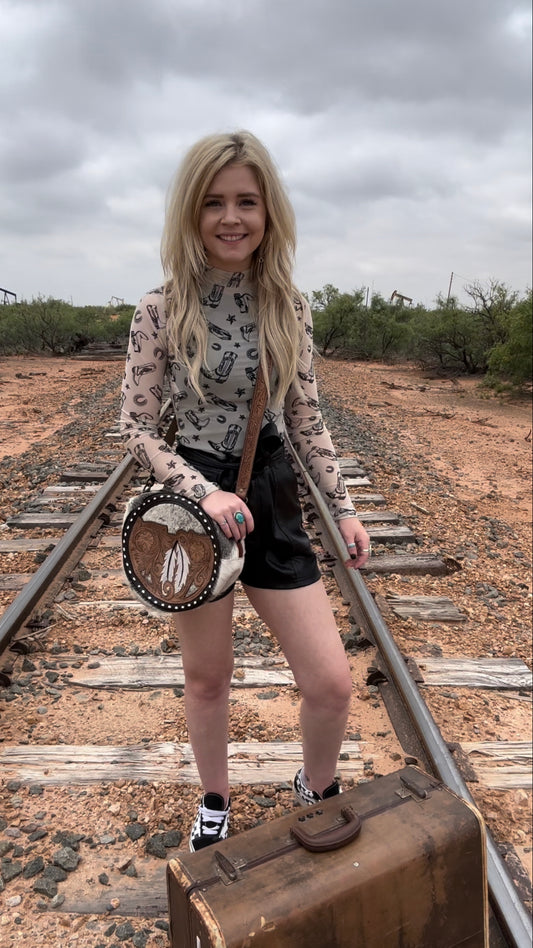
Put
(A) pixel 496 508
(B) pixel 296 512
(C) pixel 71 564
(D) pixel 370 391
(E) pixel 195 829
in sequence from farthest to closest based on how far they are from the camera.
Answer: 1. (D) pixel 370 391
2. (A) pixel 496 508
3. (C) pixel 71 564
4. (E) pixel 195 829
5. (B) pixel 296 512

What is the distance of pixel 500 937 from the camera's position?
189 centimetres

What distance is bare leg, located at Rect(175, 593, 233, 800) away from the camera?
176 centimetres

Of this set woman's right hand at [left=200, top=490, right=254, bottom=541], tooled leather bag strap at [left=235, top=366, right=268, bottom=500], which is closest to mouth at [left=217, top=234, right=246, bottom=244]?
tooled leather bag strap at [left=235, top=366, right=268, bottom=500]

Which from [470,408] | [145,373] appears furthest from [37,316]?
[145,373]

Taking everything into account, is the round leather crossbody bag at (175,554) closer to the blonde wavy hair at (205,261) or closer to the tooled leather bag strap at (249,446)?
the tooled leather bag strap at (249,446)

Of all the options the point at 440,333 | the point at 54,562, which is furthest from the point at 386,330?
the point at 54,562

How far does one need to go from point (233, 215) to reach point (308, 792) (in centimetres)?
168

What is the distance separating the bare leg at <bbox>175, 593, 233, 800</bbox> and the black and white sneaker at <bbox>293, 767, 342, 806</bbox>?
0.24 meters

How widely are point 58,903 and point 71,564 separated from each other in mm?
2470

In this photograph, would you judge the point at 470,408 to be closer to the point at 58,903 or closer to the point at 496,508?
the point at 496,508

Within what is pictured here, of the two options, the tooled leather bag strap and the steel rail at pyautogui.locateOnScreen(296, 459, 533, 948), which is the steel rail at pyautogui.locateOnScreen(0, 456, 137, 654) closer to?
the steel rail at pyautogui.locateOnScreen(296, 459, 533, 948)

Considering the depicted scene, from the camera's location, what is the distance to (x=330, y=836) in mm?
1450

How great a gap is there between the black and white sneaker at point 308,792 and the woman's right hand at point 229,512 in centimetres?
94

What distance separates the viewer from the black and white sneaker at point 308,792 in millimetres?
2051
